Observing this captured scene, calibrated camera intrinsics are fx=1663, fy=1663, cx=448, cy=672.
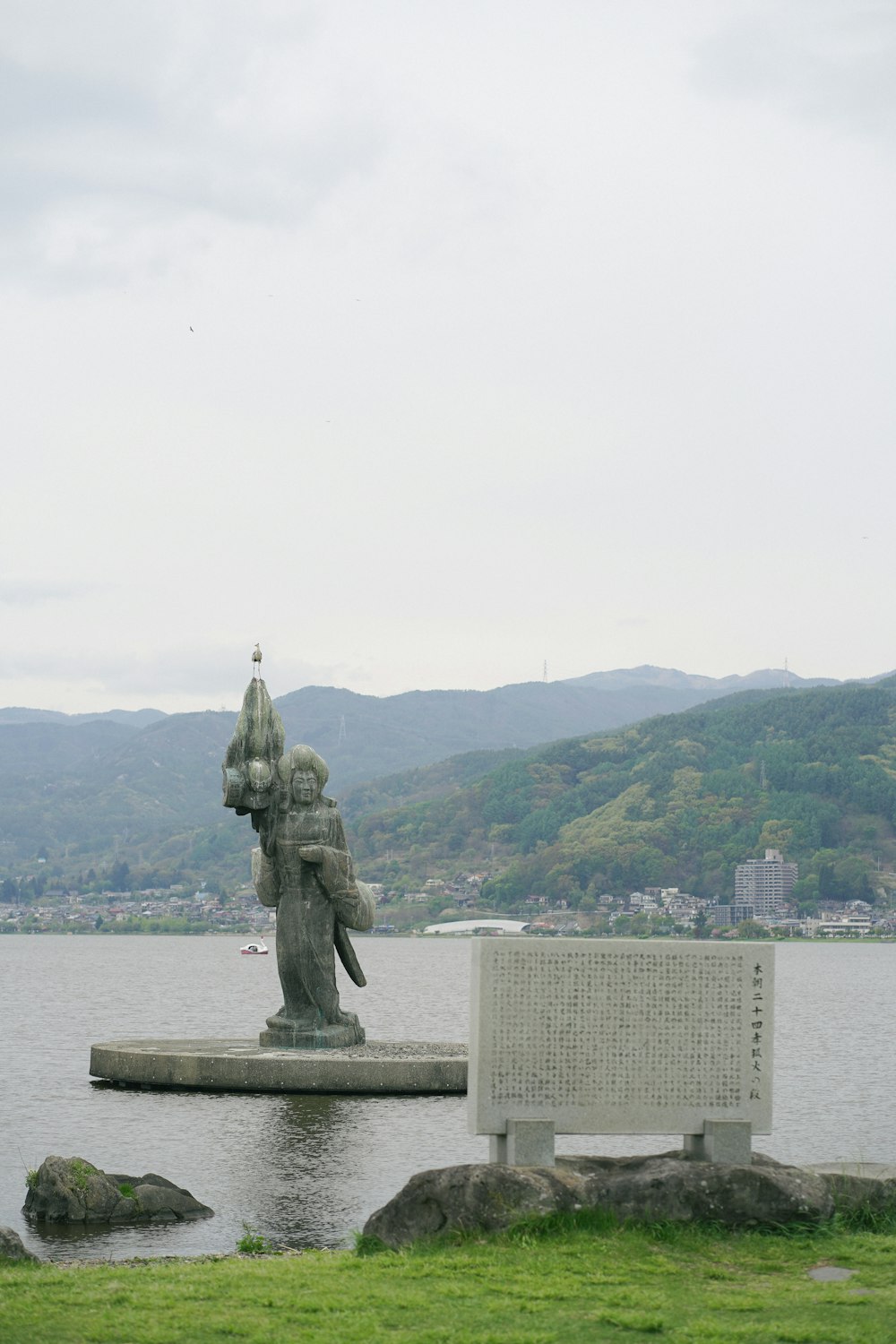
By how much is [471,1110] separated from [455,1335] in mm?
3353

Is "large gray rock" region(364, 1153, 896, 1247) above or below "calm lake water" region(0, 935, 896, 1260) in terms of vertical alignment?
above

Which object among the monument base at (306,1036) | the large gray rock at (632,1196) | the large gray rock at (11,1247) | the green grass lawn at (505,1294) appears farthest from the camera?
the monument base at (306,1036)

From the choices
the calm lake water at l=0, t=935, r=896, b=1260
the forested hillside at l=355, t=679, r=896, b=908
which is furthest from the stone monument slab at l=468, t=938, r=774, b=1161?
the forested hillside at l=355, t=679, r=896, b=908

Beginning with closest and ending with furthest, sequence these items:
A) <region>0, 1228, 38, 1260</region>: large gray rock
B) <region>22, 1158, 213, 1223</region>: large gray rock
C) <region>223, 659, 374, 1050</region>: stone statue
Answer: <region>0, 1228, 38, 1260</region>: large gray rock, <region>22, 1158, 213, 1223</region>: large gray rock, <region>223, 659, 374, 1050</region>: stone statue

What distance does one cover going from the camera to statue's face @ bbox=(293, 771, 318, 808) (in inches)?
839

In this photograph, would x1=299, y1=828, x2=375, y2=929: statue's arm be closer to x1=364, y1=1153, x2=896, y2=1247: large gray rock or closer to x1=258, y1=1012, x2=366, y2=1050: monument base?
x1=258, y1=1012, x2=366, y2=1050: monument base

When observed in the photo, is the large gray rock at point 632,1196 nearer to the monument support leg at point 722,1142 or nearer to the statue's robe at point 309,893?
the monument support leg at point 722,1142

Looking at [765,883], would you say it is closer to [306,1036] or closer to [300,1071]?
[306,1036]

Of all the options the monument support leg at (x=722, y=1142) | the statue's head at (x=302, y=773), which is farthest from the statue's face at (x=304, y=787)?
the monument support leg at (x=722, y=1142)

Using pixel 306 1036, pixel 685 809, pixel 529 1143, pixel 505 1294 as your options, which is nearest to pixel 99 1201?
pixel 529 1143

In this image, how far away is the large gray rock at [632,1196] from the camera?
9.57 meters

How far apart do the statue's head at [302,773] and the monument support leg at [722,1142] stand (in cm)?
1066

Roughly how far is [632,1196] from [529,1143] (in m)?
1.20

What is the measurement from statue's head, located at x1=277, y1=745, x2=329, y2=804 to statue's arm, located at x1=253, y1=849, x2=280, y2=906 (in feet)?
3.24
